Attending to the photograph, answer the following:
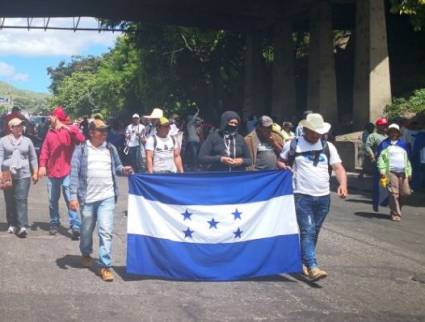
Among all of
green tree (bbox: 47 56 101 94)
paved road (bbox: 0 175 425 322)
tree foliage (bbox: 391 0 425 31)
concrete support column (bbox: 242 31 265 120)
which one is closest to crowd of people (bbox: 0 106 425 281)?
paved road (bbox: 0 175 425 322)

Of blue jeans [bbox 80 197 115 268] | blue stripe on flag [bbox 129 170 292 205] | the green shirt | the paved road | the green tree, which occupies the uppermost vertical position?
the green tree

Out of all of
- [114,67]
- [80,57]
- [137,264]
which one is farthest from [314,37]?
[80,57]

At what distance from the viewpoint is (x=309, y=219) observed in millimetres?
7340

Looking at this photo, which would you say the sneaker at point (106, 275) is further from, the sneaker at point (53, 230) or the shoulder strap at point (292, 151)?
the sneaker at point (53, 230)

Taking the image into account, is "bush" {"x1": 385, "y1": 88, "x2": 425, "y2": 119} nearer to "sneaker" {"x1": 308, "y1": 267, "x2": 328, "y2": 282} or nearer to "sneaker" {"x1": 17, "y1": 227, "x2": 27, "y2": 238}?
"sneaker" {"x1": 17, "y1": 227, "x2": 27, "y2": 238}

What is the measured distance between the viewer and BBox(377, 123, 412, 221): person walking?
12.2 metres

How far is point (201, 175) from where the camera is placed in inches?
291

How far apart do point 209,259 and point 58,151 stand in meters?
3.88

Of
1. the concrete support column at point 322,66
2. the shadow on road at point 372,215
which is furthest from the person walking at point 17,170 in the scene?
the concrete support column at point 322,66

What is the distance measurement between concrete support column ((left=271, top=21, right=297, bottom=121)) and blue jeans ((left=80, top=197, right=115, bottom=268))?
1088 inches

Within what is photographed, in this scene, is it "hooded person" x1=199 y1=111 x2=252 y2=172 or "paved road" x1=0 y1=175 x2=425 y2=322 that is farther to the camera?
"hooded person" x1=199 y1=111 x2=252 y2=172

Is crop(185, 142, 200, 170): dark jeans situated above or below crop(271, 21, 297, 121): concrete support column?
below

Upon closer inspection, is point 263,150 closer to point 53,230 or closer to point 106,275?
point 106,275

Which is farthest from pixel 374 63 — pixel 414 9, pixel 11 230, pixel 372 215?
pixel 11 230
